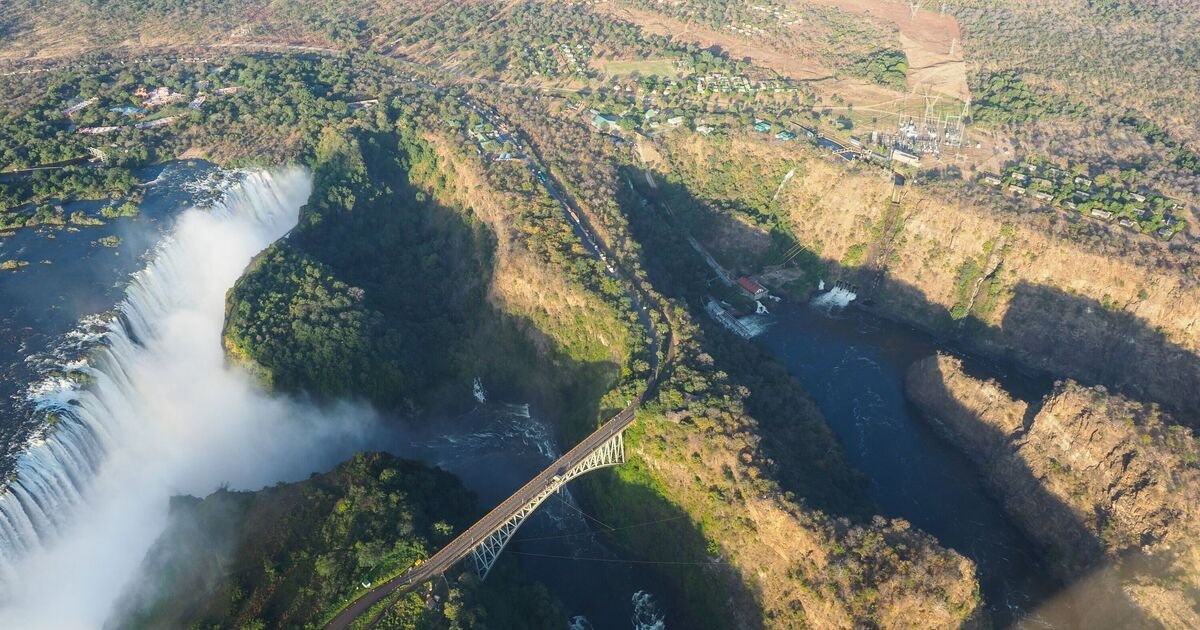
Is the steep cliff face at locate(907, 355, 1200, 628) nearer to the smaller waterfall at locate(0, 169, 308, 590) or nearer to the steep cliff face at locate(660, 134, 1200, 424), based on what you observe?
the steep cliff face at locate(660, 134, 1200, 424)

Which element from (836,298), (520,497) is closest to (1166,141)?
(836,298)

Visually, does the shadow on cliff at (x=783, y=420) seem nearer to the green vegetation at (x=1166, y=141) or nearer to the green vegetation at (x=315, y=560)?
the green vegetation at (x=315, y=560)

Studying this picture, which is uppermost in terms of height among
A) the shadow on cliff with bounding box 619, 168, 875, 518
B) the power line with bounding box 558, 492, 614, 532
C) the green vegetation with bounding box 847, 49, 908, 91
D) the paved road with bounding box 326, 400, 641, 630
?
the green vegetation with bounding box 847, 49, 908, 91

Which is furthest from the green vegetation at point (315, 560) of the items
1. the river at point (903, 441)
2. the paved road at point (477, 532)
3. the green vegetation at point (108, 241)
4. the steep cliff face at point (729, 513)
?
the river at point (903, 441)

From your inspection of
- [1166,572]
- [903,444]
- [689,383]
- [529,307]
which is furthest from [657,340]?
[1166,572]

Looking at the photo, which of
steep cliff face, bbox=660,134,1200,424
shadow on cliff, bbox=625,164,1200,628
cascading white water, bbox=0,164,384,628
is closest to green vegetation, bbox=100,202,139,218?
cascading white water, bbox=0,164,384,628

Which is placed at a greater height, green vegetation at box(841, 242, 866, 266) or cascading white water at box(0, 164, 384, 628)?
cascading white water at box(0, 164, 384, 628)
